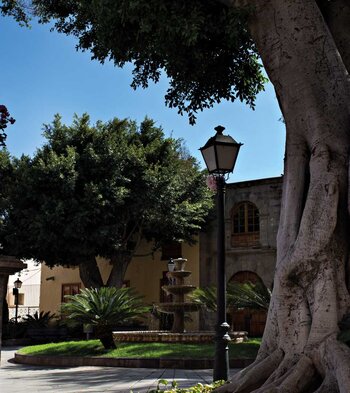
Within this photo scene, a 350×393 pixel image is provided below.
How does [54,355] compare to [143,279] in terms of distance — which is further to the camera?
[143,279]

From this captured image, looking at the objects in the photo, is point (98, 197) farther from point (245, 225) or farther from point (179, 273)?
point (245, 225)

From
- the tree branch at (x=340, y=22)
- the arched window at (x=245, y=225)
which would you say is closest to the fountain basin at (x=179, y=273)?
the arched window at (x=245, y=225)

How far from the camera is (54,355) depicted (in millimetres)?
14031

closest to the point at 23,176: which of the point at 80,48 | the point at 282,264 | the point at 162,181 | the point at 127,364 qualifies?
the point at 162,181

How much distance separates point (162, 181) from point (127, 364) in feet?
36.2

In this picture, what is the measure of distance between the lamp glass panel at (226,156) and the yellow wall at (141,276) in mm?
16955

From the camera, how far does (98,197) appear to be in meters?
20.9

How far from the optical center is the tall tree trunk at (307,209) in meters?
5.16

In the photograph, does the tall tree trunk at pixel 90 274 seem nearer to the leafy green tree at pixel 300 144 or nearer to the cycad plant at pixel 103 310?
the cycad plant at pixel 103 310

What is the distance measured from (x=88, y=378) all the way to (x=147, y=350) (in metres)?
3.35

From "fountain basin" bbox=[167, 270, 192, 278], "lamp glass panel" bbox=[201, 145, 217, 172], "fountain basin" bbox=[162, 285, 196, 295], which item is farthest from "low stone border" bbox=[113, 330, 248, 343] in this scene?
"lamp glass panel" bbox=[201, 145, 217, 172]

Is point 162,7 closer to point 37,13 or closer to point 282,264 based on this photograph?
point 282,264

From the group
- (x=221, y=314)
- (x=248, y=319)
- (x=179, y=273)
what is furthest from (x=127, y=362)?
(x=248, y=319)

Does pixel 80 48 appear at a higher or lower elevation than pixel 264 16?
higher
